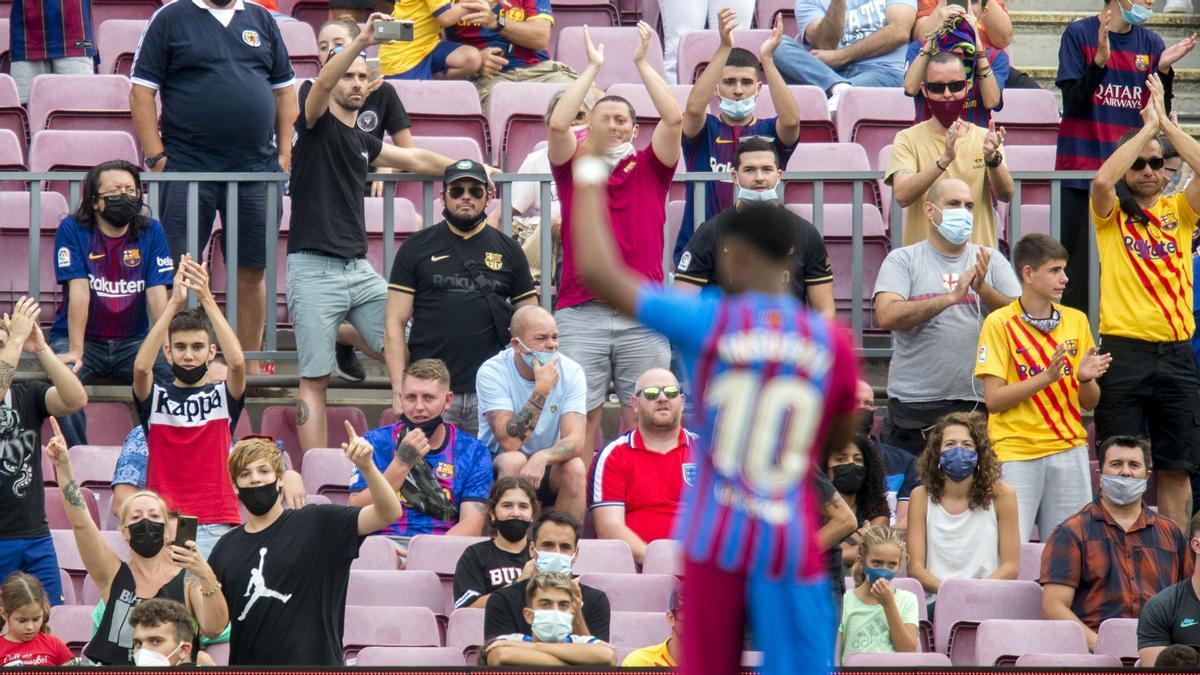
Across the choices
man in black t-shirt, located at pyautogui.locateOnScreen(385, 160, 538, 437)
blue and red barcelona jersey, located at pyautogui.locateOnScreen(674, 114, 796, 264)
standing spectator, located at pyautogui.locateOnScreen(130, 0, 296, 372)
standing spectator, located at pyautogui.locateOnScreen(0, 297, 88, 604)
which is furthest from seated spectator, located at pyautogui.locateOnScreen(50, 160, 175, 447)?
blue and red barcelona jersey, located at pyautogui.locateOnScreen(674, 114, 796, 264)

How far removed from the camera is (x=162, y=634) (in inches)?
278

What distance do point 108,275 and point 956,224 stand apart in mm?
4283

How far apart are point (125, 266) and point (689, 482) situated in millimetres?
3062

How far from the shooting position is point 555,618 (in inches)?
293

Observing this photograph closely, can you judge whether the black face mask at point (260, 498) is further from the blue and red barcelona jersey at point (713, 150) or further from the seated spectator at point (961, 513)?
the blue and red barcelona jersey at point (713, 150)

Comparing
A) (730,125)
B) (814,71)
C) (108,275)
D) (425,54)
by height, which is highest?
(425,54)

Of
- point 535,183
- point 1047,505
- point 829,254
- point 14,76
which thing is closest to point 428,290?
point 535,183

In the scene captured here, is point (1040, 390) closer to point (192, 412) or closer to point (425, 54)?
point (192, 412)

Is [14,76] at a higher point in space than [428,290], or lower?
higher

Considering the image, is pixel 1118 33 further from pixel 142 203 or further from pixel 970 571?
pixel 142 203

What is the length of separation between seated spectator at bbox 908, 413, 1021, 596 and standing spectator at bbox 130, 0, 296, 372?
3.69 meters

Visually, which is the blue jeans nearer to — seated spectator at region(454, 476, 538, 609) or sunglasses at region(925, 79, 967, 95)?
sunglasses at region(925, 79, 967, 95)

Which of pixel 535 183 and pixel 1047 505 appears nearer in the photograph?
pixel 1047 505

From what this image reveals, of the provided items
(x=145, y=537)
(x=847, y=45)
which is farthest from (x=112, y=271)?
(x=847, y=45)
